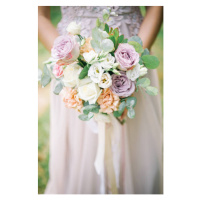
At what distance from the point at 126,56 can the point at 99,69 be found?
125 millimetres

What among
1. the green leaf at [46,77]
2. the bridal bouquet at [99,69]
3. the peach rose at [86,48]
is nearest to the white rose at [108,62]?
the bridal bouquet at [99,69]

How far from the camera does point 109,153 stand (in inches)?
46.4

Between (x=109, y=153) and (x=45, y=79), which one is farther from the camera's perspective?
(x=109, y=153)

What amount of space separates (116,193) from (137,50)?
0.88 meters

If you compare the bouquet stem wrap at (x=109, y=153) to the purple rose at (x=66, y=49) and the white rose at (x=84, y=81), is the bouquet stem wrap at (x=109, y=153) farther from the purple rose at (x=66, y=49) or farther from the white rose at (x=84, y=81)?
the purple rose at (x=66, y=49)

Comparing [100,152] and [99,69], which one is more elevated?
[99,69]

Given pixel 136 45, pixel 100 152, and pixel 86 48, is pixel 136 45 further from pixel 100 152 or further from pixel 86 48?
pixel 100 152

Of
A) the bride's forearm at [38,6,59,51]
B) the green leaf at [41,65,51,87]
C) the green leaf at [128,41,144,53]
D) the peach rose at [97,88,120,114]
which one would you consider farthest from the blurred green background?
the peach rose at [97,88,120,114]

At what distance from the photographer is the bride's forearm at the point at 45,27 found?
1.20m

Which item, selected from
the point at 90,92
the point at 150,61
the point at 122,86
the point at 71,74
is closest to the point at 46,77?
the point at 71,74

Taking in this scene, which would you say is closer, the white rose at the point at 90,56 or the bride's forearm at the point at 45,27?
the white rose at the point at 90,56

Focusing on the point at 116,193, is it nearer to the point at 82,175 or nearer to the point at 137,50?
the point at 82,175
